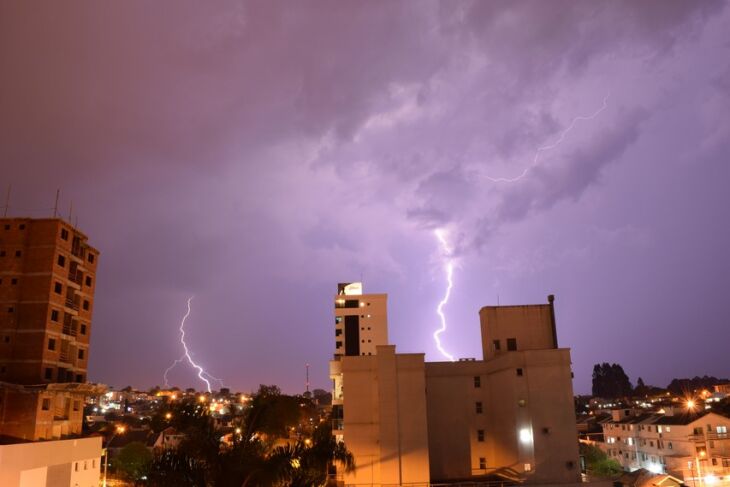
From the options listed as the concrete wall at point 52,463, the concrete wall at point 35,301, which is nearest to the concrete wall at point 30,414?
the concrete wall at point 52,463

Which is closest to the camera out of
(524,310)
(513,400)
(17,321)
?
(513,400)

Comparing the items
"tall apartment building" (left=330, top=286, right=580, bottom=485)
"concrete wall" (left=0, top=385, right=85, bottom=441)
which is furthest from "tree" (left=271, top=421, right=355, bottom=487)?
"concrete wall" (left=0, top=385, right=85, bottom=441)

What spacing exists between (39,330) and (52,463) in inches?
382

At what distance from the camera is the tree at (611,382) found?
174625 mm

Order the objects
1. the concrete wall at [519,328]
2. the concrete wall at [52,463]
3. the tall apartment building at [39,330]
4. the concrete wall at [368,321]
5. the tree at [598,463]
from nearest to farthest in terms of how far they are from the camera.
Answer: the concrete wall at [52,463]
the tall apartment building at [39,330]
the concrete wall at [519,328]
the tree at [598,463]
the concrete wall at [368,321]

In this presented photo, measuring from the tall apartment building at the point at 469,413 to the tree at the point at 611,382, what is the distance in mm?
147879

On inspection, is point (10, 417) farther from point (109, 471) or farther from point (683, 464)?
point (683, 464)

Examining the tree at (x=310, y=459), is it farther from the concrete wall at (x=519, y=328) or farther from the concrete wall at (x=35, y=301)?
the concrete wall at (x=35, y=301)

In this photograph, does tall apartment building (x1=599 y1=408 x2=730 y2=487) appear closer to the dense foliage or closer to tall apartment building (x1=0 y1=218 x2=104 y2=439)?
the dense foliage

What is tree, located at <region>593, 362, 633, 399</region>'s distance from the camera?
17462 centimetres

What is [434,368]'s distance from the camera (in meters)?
44.2

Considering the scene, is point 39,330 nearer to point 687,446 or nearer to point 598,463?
point 598,463

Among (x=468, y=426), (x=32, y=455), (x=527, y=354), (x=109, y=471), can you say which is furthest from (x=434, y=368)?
(x=109, y=471)

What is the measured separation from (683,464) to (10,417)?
56463mm
